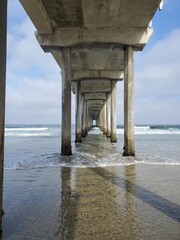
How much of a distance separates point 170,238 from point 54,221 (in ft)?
4.93

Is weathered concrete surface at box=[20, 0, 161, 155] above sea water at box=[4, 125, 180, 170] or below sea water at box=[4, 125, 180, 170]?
above

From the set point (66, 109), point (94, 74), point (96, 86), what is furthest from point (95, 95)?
point (66, 109)

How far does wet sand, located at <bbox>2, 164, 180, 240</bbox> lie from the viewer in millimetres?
3697

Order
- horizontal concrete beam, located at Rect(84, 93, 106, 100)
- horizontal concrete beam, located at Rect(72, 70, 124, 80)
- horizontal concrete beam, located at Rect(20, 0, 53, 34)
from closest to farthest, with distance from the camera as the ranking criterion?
horizontal concrete beam, located at Rect(20, 0, 53, 34) < horizontal concrete beam, located at Rect(72, 70, 124, 80) < horizontal concrete beam, located at Rect(84, 93, 106, 100)

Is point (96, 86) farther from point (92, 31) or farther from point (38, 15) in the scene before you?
point (38, 15)

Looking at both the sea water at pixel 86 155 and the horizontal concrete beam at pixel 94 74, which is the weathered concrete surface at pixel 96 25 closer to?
the sea water at pixel 86 155

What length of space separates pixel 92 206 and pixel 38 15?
9.40 meters

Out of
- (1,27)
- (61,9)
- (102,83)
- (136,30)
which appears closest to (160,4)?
(136,30)

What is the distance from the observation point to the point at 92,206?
4902 millimetres

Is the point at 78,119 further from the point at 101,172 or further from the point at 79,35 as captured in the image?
the point at 101,172

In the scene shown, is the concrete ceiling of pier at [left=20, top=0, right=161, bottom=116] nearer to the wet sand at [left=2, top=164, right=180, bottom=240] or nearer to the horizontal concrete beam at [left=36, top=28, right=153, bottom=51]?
the horizontal concrete beam at [left=36, top=28, right=153, bottom=51]

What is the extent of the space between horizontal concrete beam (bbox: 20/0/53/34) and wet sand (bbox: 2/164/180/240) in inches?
252

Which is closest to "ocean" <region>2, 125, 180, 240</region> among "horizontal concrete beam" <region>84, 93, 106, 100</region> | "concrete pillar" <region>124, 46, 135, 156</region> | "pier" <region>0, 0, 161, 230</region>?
"concrete pillar" <region>124, 46, 135, 156</region>

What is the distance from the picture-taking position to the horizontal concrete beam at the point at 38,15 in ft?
37.1
